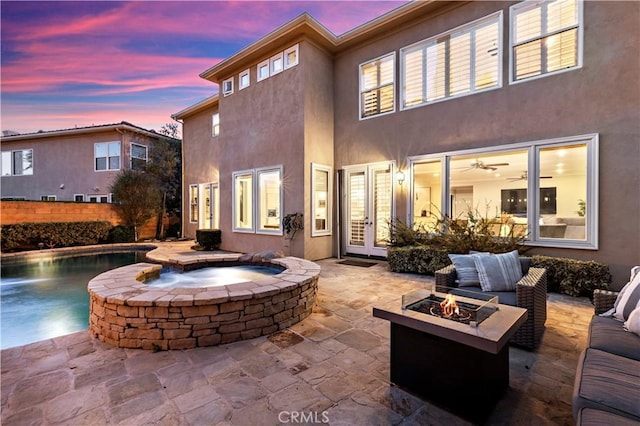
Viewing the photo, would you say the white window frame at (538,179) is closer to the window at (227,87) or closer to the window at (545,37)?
the window at (545,37)

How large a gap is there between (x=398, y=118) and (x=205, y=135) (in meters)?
8.98

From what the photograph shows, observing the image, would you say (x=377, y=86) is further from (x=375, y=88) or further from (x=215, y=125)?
(x=215, y=125)

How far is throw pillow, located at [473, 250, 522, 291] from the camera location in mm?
3473

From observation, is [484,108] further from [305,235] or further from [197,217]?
[197,217]

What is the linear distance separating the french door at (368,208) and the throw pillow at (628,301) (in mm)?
5355

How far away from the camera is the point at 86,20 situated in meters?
7.61

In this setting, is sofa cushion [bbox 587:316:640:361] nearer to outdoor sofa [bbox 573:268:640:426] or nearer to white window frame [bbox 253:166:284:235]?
outdoor sofa [bbox 573:268:640:426]

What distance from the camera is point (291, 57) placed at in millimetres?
8453

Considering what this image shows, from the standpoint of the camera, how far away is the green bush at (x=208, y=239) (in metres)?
10.4

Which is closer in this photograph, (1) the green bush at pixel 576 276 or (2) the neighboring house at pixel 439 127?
(1) the green bush at pixel 576 276

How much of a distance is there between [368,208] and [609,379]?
22.3 feet

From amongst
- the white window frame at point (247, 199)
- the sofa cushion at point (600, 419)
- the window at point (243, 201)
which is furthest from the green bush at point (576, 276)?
the window at point (243, 201)

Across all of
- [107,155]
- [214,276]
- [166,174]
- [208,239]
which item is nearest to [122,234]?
[166,174]

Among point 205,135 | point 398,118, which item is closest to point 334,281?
point 398,118
